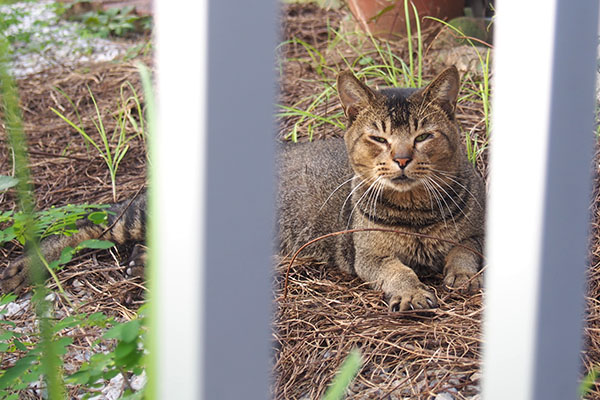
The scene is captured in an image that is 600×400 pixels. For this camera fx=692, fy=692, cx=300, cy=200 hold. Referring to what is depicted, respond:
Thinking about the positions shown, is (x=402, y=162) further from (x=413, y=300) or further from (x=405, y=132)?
(x=413, y=300)

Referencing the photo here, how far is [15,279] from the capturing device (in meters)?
2.81

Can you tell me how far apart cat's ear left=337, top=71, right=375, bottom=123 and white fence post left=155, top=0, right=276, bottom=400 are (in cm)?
201

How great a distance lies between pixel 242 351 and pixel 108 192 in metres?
2.90

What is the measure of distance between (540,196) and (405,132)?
1773mm

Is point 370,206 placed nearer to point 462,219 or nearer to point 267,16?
point 462,219

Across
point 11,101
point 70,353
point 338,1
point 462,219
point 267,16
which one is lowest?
point 70,353

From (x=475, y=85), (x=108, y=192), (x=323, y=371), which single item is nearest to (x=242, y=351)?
(x=323, y=371)

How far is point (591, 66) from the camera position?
1.08m

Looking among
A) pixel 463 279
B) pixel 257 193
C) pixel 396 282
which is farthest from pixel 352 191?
pixel 257 193

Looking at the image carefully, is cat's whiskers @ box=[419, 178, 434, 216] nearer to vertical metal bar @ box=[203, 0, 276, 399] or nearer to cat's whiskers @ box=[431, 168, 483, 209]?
cat's whiskers @ box=[431, 168, 483, 209]

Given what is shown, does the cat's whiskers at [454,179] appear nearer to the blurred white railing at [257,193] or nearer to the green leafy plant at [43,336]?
the green leafy plant at [43,336]

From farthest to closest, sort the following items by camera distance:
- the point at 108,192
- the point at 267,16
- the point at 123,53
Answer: the point at 123,53 → the point at 108,192 → the point at 267,16

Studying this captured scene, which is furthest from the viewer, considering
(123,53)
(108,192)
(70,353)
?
(123,53)

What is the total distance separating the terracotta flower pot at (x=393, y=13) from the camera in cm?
476
